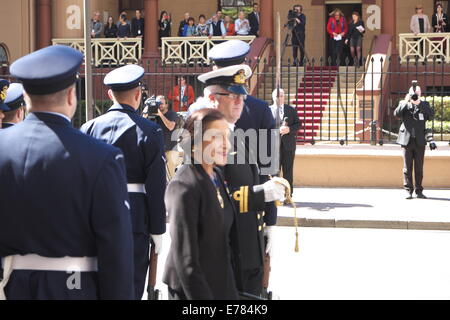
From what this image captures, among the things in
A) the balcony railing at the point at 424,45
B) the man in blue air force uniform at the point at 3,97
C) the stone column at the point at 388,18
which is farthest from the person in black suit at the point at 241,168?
the stone column at the point at 388,18

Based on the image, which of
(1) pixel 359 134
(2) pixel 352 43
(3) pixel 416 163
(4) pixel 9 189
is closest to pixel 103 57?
(2) pixel 352 43

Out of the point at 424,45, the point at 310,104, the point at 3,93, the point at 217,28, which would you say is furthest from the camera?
the point at 217,28

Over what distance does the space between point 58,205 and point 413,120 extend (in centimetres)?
1172

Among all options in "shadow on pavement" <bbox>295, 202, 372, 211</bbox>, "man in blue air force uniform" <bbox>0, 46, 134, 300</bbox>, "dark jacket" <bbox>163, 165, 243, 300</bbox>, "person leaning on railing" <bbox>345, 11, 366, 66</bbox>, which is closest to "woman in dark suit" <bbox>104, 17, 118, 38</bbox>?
"person leaning on railing" <bbox>345, 11, 366, 66</bbox>

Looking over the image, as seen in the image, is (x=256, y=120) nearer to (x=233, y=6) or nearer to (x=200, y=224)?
(x=200, y=224)

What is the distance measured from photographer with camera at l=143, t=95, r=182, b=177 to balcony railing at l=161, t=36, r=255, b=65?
9.04 meters

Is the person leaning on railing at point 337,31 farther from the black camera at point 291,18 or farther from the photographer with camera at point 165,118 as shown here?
the photographer with camera at point 165,118

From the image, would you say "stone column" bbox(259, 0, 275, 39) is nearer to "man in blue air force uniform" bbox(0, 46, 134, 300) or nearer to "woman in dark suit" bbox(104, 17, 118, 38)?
"woman in dark suit" bbox(104, 17, 118, 38)

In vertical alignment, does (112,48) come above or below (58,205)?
above

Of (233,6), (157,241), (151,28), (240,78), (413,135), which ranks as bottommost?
(157,241)

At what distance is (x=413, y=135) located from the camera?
14.7 m

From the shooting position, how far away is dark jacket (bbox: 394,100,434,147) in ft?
48.3

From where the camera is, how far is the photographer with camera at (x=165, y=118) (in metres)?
15.3

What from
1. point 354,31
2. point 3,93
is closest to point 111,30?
point 354,31
